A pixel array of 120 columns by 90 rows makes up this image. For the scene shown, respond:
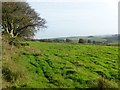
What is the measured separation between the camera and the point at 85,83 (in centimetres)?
1908

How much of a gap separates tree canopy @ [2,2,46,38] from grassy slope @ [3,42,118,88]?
262 inches

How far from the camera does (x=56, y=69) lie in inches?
856

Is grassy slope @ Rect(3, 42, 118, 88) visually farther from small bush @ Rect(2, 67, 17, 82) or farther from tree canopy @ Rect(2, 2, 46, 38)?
tree canopy @ Rect(2, 2, 46, 38)

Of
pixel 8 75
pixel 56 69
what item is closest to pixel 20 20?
pixel 56 69

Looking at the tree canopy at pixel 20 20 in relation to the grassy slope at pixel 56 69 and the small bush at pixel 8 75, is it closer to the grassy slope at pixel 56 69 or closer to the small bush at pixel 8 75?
the grassy slope at pixel 56 69

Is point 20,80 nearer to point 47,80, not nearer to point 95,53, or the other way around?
point 47,80

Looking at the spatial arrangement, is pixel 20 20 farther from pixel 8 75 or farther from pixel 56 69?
pixel 8 75

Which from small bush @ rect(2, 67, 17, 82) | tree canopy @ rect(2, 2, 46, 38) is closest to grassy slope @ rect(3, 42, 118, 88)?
small bush @ rect(2, 67, 17, 82)

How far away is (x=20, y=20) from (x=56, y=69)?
15974mm

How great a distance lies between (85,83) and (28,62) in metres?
6.04

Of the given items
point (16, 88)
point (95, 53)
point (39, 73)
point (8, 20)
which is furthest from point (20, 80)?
point (8, 20)

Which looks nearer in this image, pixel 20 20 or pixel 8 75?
pixel 8 75

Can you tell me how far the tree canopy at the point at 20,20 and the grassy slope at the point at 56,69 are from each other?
21.8 ft

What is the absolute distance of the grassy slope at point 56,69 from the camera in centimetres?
Answer: 1816
